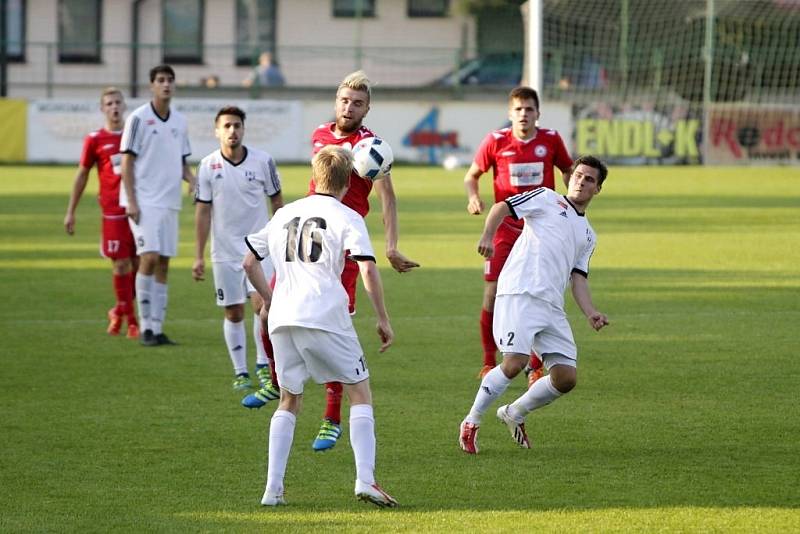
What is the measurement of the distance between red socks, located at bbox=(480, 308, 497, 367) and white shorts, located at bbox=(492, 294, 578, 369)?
2.40 meters

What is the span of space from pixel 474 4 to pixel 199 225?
34.9m

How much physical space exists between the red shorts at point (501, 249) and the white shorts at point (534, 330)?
2561 mm

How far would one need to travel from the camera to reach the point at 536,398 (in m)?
7.73

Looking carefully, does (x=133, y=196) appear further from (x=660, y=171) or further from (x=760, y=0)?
(x=760, y=0)

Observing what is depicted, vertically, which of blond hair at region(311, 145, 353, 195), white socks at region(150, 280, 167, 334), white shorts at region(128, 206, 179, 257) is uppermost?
blond hair at region(311, 145, 353, 195)

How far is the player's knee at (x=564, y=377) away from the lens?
24.8 feet

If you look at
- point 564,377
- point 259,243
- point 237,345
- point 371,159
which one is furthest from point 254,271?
point 237,345

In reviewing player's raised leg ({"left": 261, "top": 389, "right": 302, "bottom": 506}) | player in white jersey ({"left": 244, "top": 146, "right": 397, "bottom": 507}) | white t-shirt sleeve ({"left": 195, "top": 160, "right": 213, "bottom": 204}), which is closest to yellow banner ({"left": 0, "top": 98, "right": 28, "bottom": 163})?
white t-shirt sleeve ({"left": 195, "top": 160, "right": 213, "bottom": 204})

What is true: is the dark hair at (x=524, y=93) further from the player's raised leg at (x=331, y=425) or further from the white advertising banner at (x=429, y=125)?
the white advertising banner at (x=429, y=125)

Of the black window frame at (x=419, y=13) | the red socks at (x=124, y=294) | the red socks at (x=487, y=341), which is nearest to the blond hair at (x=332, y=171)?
the red socks at (x=487, y=341)

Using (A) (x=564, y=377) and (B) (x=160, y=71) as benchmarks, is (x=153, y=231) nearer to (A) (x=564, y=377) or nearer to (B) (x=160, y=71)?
(B) (x=160, y=71)

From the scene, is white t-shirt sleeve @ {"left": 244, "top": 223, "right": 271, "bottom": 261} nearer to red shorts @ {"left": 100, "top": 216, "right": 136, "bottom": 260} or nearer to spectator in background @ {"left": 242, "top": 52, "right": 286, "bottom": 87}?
red shorts @ {"left": 100, "top": 216, "right": 136, "bottom": 260}

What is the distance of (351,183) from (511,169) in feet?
8.45

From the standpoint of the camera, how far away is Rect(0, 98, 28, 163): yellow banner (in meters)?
33.1
